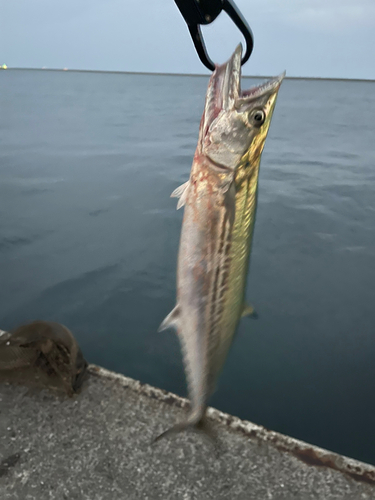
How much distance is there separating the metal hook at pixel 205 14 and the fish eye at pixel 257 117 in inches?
7.9

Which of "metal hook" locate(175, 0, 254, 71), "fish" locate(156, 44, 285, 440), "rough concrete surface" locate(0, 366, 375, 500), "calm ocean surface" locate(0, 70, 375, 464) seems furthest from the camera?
"calm ocean surface" locate(0, 70, 375, 464)

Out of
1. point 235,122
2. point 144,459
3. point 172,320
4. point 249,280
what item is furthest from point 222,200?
point 249,280

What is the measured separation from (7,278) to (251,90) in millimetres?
5388

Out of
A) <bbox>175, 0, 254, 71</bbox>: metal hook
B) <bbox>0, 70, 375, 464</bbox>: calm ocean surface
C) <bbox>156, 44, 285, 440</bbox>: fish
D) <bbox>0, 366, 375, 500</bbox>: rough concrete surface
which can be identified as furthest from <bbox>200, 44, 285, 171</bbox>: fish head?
<bbox>0, 70, 375, 464</bbox>: calm ocean surface

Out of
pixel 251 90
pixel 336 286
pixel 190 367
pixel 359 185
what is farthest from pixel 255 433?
pixel 359 185

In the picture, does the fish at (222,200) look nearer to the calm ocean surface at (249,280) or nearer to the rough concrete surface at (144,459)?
the rough concrete surface at (144,459)

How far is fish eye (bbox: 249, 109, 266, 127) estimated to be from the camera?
4.63 ft

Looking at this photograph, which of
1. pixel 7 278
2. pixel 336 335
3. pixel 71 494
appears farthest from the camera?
pixel 7 278

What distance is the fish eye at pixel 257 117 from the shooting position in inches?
55.6

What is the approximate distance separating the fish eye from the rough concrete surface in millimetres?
1765

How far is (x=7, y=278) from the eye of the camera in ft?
19.5

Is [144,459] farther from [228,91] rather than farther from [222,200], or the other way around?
[228,91]

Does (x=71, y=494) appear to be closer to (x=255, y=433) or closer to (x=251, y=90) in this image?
(x=255, y=433)

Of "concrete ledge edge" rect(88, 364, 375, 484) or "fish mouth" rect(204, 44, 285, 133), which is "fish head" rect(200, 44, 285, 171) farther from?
"concrete ledge edge" rect(88, 364, 375, 484)
